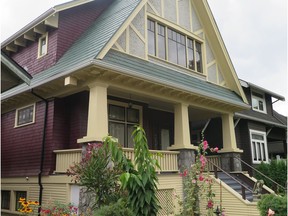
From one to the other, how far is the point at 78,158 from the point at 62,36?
191 inches

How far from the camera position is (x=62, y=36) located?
1173 cm

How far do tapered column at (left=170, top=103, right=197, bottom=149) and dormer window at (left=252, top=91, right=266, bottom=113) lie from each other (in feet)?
Result: 30.4

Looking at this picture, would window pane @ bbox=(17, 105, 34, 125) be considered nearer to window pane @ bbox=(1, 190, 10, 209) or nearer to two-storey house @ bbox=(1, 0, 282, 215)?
two-storey house @ bbox=(1, 0, 282, 215)

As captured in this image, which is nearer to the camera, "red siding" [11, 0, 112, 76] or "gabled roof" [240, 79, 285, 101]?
"red siding" [11, 0, 112, 76]

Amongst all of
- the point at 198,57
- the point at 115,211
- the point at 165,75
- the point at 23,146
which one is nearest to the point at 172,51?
the point at 198,57

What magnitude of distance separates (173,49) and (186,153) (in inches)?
176

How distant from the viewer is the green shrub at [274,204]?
22.8ft

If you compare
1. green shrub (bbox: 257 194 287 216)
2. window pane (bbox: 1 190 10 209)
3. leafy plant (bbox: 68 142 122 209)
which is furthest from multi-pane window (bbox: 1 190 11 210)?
green shrub (bbox: 257 194 287 216)

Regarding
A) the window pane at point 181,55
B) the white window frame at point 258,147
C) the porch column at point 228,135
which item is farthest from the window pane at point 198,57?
the white window frame at point 258,147

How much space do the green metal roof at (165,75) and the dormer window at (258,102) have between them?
539cm

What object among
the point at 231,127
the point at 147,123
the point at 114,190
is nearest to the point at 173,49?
the point at 147,123

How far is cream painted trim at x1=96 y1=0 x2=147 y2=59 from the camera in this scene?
8.93 metres

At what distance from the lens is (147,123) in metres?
13.2

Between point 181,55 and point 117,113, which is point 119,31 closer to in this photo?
point 117,113
